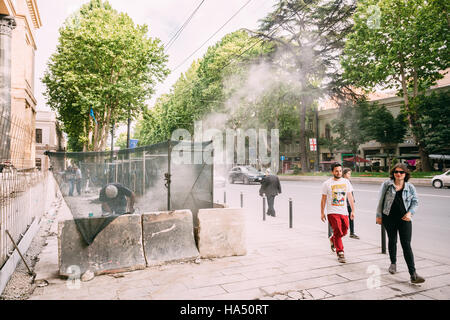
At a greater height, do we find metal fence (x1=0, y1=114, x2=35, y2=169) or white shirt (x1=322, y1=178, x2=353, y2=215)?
metal fence (x1=0, y1=114, x2=35, y2=169)

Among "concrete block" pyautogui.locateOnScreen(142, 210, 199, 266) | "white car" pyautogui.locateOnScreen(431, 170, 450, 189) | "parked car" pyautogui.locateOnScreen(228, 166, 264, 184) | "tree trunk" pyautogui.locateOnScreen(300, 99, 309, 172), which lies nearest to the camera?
"concrete block" pyautogui.locateOnScreen(142, 210, 199, 266)

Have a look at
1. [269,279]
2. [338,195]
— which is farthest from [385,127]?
[269,279]

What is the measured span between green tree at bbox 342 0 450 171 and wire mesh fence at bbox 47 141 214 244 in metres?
23.8

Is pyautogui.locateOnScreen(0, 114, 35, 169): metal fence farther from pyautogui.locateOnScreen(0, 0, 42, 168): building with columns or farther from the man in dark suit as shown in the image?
the man in dark suit

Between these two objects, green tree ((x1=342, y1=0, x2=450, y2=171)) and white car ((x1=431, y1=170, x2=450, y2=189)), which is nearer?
white car ((x1=431, y1=170, x2=450, y2=189))

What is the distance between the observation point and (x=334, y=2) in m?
28.0

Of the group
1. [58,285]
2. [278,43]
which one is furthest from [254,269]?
[278,43]

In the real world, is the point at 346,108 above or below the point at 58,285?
above

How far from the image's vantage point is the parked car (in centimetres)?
2624

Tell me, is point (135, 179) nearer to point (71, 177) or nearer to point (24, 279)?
point (71, 177)

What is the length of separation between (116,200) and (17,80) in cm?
2477

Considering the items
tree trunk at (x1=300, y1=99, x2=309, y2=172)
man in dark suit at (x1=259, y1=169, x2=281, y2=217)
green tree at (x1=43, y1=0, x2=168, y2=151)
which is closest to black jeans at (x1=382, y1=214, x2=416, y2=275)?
man in dark suit at (x1=259, y1=169, x2=281, y2=217)
